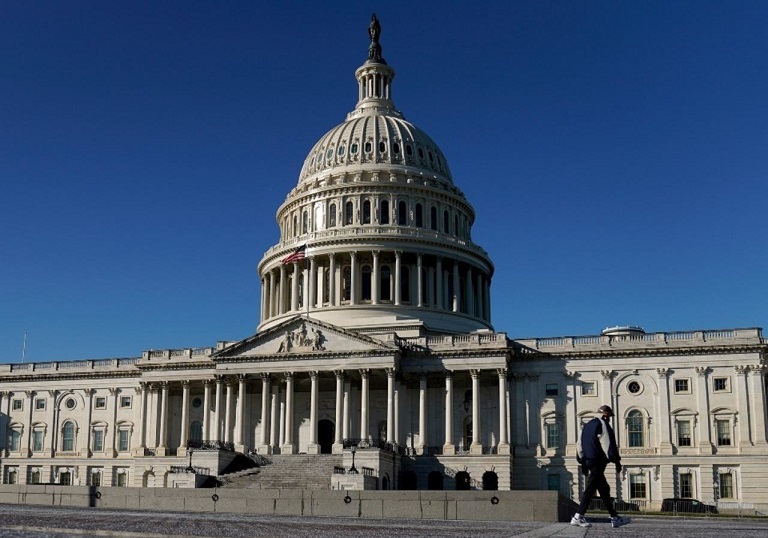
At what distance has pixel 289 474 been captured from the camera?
74500 mm

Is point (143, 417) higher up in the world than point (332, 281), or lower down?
lower down

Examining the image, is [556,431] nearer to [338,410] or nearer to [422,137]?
[338,410]

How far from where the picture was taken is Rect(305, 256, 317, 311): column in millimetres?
99375

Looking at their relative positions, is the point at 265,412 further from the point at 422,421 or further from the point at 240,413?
the point at 422,421

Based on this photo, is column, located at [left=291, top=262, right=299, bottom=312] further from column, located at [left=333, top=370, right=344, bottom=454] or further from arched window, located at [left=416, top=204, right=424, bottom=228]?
column, located at [left=333, top=370, right=344, bottom=454]

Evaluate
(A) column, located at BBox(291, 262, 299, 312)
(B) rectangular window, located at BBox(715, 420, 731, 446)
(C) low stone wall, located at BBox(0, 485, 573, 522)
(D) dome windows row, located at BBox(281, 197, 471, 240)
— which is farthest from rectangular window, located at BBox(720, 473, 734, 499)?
(A) column, located at BBox(291, 262, 299, 312)

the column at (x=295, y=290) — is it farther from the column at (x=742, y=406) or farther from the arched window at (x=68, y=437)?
the column at (x=742, y=406)

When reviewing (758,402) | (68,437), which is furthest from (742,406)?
(68,437)

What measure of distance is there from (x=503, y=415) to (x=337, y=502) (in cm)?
4045

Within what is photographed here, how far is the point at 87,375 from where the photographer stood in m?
98.4

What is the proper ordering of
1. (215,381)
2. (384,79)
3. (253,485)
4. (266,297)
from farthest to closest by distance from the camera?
1. (384,79)
2. (266,297)
3. (215,381)
4. (253,485)

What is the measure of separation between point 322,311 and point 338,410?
18482 millimetres

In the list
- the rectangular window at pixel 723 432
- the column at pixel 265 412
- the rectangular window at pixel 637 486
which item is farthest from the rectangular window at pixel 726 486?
the column at pixel 265 412

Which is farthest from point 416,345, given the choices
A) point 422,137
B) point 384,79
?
point 384,79
